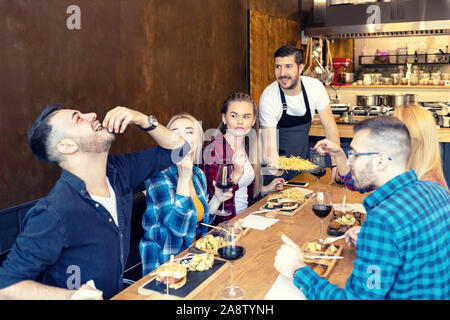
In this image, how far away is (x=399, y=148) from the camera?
1.48 m

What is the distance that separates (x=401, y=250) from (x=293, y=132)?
103 inches

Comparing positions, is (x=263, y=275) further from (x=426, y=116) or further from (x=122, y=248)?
(x=426, y=116)

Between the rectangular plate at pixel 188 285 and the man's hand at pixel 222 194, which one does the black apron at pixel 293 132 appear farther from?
the rectangular plate at pixel 188 285

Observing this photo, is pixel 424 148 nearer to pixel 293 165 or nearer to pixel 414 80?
pixel 293 165

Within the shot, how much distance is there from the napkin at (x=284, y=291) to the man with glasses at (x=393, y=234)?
3cm

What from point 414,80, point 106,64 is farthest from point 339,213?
point 414,80

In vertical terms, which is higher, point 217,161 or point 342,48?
point 342,48

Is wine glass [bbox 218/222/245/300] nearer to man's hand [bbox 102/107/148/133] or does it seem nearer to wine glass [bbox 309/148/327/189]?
man's hand [bbox 102/107/148/133]

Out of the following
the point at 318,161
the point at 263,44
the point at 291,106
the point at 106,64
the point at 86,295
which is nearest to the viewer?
the point at 86,295

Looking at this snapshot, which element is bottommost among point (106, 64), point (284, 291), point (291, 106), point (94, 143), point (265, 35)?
point (284, 291)

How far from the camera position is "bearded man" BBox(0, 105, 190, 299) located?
4.75 ft

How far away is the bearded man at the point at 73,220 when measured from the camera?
1.45 m

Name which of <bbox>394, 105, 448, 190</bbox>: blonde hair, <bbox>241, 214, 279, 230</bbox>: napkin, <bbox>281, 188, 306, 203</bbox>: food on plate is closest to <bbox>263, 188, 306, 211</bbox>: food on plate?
<bbox>281, 188, 306, 203</bbox>: food on plate

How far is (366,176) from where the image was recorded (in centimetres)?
151
